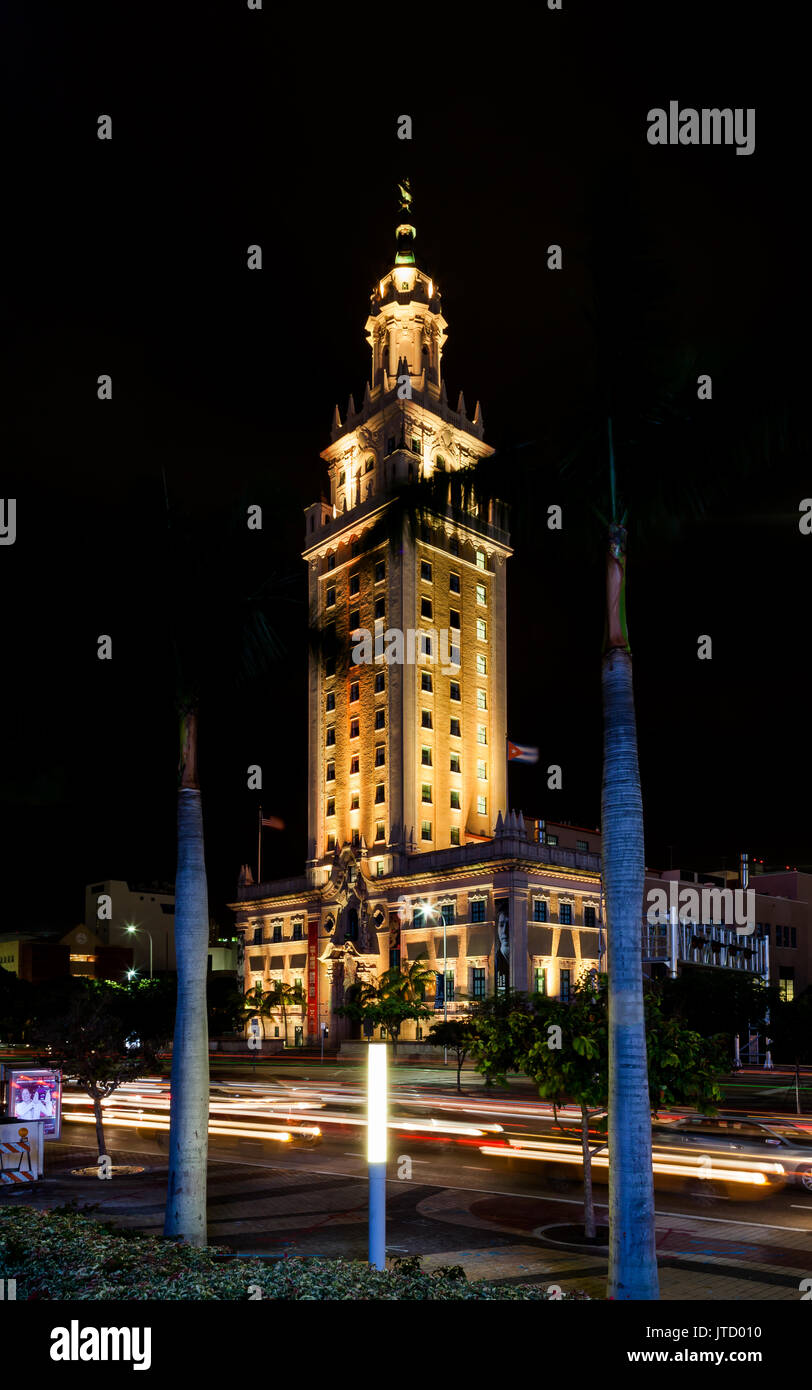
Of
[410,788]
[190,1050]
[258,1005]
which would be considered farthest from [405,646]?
[190,1050]

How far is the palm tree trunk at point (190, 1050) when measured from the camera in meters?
14.9

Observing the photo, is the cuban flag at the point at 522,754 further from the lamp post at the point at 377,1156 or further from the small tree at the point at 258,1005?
the lamp post at the point at 377,1156

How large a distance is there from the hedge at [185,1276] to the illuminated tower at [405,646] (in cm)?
8114

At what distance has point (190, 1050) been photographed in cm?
1520

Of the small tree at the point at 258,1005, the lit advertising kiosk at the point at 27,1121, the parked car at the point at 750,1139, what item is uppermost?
the lit advertising kiosk at the point at 27,1121

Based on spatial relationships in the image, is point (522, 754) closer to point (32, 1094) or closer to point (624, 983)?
point (32, 1094)

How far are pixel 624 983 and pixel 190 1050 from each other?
6.40 meters

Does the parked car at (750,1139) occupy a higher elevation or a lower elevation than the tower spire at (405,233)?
lower

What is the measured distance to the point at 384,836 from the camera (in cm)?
9950

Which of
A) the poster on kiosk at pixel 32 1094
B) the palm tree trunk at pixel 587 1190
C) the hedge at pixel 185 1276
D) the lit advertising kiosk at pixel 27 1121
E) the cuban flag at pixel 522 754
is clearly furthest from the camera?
the cuban flag at pixel 522 754

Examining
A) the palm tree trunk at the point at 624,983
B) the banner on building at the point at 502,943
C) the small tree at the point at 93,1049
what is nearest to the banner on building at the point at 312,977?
the banner on building at the point at 502,943

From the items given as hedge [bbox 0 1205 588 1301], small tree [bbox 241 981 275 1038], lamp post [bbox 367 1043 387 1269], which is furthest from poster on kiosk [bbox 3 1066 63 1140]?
small tree [bbox 241 981 275 1038]
